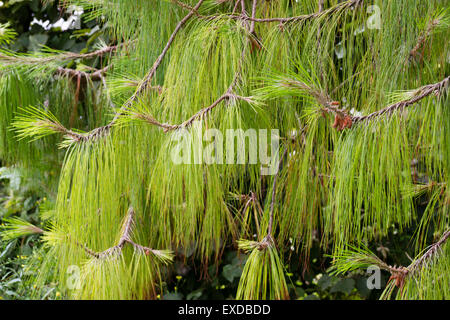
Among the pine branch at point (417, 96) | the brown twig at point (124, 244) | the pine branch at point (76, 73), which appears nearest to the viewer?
the pine branch at point (417, 96)

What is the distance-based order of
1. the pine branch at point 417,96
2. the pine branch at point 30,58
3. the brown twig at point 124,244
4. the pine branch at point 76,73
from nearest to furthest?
the pine branch at point 417,96, the brown twig at point 124,244, the pine branch at point 30,58, the pine branch at point 76,73

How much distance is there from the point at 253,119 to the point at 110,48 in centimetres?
54

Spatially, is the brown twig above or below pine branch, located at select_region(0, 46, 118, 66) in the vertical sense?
below

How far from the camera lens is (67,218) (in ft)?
2.21

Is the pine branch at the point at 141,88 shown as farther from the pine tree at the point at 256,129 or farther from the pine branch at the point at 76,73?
the pine branch at the point at 76,73

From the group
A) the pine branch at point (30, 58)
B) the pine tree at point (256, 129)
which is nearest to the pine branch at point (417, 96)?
the pine tree at point (256, 129)

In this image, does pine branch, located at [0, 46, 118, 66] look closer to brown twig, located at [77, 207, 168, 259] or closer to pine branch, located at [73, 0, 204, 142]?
pine branch, located at [73, 0, 204, 142]

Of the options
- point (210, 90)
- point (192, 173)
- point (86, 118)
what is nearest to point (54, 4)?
point (86, 118)

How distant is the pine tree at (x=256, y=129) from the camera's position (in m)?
0.55

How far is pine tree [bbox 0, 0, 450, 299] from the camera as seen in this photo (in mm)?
552

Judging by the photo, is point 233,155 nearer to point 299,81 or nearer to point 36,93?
point 299,81

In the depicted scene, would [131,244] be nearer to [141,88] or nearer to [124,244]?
[124,244]

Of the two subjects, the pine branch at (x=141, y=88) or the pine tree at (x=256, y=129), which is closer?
the pine tree at (x=256, y=129)

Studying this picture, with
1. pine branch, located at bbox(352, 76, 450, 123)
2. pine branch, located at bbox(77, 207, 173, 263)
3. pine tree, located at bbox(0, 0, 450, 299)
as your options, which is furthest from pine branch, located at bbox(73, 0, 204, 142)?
pine branch, located at bbox(352, 76, 450, 123)
